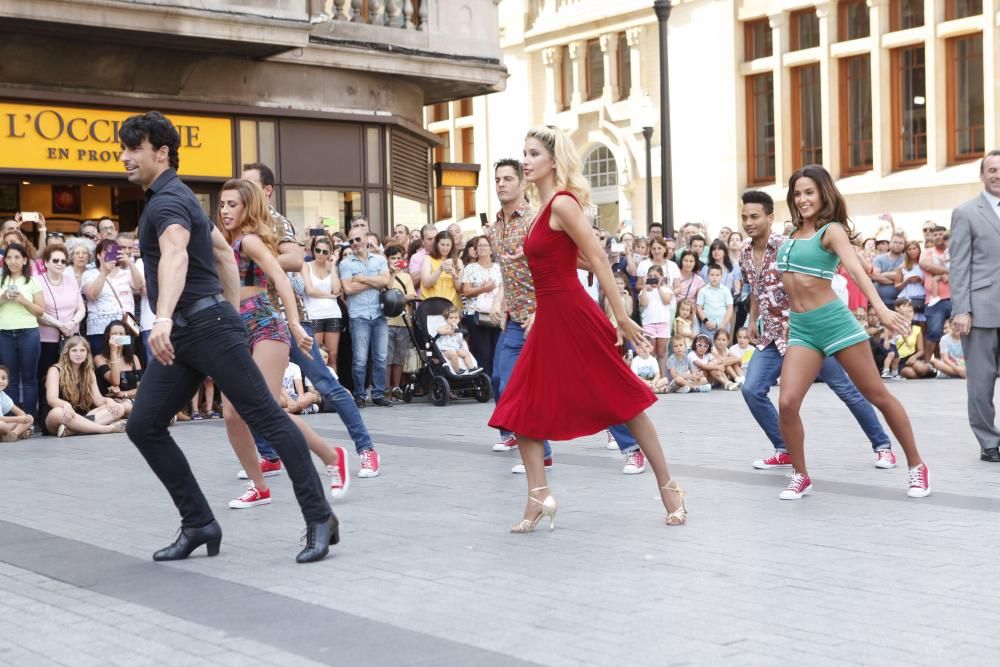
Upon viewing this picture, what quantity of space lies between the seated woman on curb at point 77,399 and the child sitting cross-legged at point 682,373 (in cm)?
718

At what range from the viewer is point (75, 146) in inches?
768

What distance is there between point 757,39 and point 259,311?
3236 centimetres

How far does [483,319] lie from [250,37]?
5.46 meters

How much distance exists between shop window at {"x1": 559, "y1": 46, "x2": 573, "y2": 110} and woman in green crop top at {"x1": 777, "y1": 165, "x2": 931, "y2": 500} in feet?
118

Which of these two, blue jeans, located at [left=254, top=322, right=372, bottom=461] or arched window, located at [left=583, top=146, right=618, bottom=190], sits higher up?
arched window, located at [left=583, top=146, right=618, bottom=190]

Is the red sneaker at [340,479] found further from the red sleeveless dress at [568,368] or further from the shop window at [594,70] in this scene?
the shop window at [594,70]

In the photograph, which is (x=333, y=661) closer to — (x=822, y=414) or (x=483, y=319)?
(x=822, y=414)

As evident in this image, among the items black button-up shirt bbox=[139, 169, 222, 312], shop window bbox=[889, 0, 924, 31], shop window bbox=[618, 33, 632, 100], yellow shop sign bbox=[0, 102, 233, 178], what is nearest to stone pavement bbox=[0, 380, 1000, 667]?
black button-up shirt bbox=[139, 169, 222, 312]

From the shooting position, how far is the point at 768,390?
9.58 metres

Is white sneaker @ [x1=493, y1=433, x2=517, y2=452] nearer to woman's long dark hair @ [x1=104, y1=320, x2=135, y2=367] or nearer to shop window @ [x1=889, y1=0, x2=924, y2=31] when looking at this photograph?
woman's long dark hair @ [x1=104, y1=320, x2=135, y2=367]

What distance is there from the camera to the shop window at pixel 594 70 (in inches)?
1699

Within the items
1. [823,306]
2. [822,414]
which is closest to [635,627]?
[823,306]

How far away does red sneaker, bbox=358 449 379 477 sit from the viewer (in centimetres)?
950

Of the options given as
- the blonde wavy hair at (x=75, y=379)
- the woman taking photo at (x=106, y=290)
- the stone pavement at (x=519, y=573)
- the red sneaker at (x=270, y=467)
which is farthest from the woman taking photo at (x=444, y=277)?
the red sneaker at (x=270, y=467)
